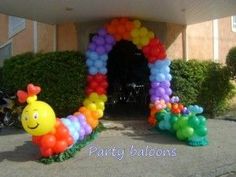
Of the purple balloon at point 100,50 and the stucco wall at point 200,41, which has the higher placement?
the stucco wall at point 200,41

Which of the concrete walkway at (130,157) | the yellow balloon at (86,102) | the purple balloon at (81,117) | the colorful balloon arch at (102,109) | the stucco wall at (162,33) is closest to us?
the concrete walkway at (130,157)

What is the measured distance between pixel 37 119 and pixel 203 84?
6779 millimetres

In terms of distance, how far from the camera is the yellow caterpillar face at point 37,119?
7.57m

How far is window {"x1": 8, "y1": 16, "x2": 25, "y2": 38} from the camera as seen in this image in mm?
17484

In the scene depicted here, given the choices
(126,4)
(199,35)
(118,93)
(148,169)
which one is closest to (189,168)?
(148,169)

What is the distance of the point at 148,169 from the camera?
7.55 metres

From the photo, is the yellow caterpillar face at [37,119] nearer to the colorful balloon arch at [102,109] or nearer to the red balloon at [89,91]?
the colorful balloon arch at [102,109]

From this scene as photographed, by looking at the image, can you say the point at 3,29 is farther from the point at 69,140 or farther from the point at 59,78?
the point at 69,140

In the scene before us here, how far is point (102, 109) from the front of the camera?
1106cm

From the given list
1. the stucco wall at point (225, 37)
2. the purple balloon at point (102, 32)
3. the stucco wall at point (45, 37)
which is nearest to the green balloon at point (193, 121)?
the purple balloon at point (102, 32)

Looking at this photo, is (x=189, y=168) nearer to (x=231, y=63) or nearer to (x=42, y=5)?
(x=42, y=5)

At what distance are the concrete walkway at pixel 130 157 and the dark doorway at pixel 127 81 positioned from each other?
4425 millimetres

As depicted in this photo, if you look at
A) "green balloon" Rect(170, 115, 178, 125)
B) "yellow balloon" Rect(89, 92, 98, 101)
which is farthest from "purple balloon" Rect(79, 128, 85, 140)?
"green balloon" Rect(170, 115, 178, 125)

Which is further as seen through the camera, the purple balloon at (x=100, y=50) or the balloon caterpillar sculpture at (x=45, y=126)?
the purple balloon at (x=100, y=50)
